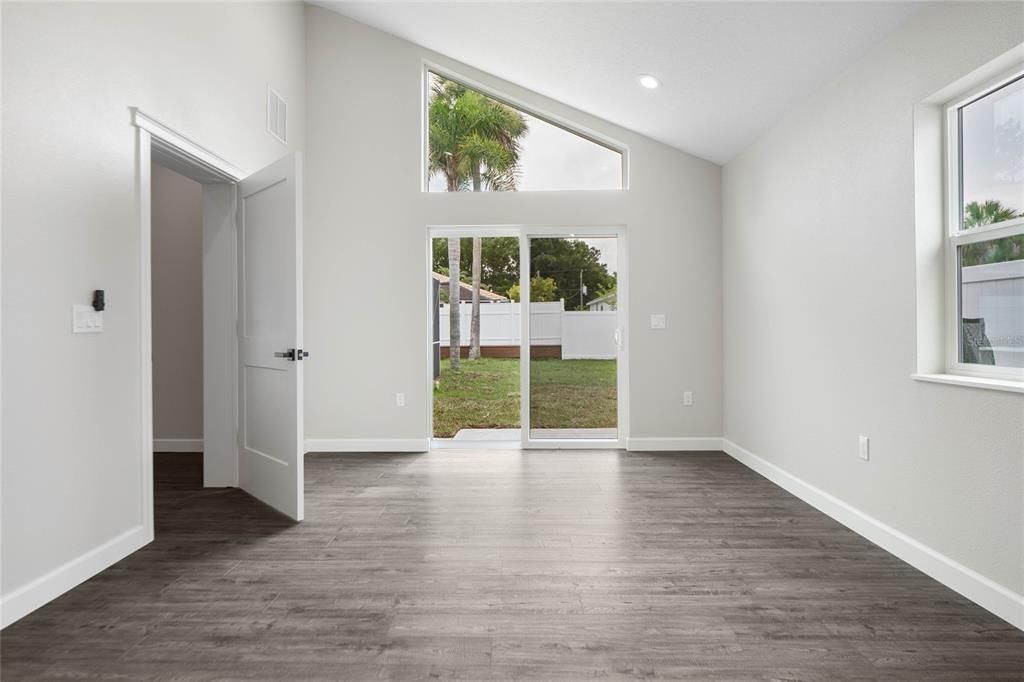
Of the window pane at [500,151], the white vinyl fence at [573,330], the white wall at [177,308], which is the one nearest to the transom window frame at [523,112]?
the window pane at [500,151]

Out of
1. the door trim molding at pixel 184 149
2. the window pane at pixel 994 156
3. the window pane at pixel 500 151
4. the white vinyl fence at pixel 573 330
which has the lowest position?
the white vinyl fence at pixel 573 330

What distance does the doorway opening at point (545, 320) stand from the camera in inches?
204

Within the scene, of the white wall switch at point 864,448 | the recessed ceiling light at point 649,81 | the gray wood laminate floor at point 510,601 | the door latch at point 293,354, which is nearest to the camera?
the gray wood laminate floor at point 510,601

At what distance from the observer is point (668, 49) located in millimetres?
3578

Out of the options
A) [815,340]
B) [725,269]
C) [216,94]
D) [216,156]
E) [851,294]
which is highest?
[216,94]

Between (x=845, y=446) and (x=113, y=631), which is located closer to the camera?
(x=113, y=631)

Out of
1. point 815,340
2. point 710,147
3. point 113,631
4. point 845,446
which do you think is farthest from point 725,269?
point 113,631

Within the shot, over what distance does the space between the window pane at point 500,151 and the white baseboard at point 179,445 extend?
309cm

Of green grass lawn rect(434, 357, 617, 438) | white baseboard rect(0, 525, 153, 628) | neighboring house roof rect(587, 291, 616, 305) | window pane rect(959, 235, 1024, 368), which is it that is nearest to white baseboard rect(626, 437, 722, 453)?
green grass lawn rect(434, 357, 617, 438)

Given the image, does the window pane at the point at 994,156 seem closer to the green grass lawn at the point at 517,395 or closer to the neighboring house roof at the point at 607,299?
the neighboring house roof at the point at 607,299

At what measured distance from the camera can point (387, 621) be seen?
207 centimetres

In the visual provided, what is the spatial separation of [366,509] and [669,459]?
8.38 feet

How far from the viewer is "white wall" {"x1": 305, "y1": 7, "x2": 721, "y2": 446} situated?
5.06m

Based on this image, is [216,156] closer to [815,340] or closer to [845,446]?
[815,340]
